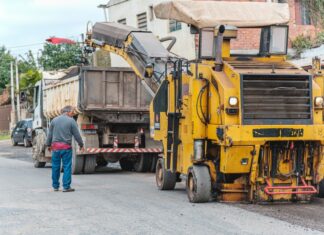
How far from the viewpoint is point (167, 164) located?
12555 millimetres

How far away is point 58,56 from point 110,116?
3206 cm

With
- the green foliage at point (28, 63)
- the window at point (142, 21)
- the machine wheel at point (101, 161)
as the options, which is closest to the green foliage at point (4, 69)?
the green foliage at point (28, 63)

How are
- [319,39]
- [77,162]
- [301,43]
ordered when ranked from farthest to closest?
[301,43]
[319,39]
[77,162]

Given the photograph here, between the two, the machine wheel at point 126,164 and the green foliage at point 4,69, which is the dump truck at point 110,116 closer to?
the machine wheel at point 126,164

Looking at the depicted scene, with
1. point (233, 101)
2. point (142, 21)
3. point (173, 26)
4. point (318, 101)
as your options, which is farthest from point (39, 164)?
point (142, 21)

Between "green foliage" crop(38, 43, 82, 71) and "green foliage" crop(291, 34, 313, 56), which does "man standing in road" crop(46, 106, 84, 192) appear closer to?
"green foliage" crop(291, 34, 313, 56)

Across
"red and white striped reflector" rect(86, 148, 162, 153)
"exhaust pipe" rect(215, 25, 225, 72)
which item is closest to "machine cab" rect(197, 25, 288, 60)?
"exhaust pipe" rect(215, 25, 225, 72)

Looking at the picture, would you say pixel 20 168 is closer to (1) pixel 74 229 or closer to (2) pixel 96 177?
(2) pixel 96 177

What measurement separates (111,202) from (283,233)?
12.7 ft

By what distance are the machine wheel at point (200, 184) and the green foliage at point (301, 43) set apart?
14.5 m

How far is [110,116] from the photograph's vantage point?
1739 centimetres

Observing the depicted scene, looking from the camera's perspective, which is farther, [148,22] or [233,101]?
[148,22]

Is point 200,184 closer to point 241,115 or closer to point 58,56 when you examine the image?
point 241,115

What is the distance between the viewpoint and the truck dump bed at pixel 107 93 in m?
17.1
